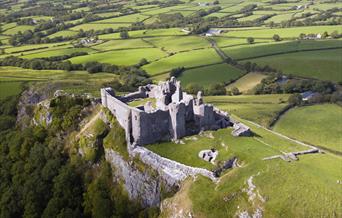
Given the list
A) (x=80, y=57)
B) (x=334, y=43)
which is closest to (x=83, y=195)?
(x=80, y=57)

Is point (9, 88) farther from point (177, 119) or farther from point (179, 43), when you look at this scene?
point (179, 43)

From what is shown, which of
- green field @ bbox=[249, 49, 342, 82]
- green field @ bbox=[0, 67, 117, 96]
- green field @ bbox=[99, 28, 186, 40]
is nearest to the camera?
green field @ bbox=[0, 67, 117, 96]

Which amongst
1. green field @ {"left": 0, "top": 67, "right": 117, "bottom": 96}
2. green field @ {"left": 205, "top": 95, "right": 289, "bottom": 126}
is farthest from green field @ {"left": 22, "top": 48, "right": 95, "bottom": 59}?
green field @ {"left": 205, "top": 95, "right": 289, "bottom": 126}

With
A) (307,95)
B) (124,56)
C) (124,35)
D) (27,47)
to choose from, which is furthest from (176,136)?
(124,35)

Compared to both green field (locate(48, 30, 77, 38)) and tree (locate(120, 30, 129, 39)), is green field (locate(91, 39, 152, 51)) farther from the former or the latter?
green field (locate(48, 30, 77, 38))

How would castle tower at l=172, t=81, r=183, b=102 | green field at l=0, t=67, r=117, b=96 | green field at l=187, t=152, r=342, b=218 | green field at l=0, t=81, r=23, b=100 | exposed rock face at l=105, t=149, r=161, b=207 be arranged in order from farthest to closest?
green field at l=0, t=81, r=23, b=100 < green field at l=0, t=67, r=117, b=96 < castle tower at l=172, t=81, r=183, b=102 < exposed rock face at l=105, t=149, r=161, b=207 < green field at l=187, t=152, r=342, b=218

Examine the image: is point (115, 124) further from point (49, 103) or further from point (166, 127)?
point (49, 103)
